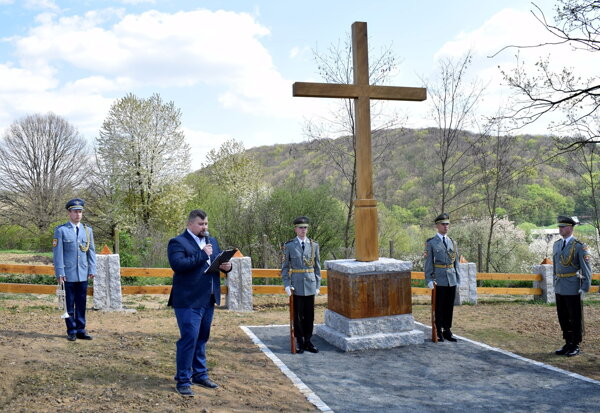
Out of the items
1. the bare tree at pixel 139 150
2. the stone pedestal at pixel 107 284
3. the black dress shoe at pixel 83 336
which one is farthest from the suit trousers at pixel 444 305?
the bare tree at pixel 139 150

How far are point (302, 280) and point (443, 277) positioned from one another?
2188mm

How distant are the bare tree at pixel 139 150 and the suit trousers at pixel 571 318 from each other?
23.1m

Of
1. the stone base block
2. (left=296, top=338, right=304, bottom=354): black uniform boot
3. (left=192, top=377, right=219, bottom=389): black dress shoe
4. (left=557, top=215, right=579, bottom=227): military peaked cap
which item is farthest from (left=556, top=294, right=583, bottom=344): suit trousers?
(left=192, top=377, right=219, bottom=389): black dress shoe

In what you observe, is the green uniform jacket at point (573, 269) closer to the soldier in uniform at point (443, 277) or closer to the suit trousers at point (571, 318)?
the suit trousers at point (571, 318)

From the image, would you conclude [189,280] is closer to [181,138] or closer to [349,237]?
[349,237]

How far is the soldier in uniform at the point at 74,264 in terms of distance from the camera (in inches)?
231

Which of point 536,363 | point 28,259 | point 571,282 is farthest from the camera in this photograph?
point 28,259

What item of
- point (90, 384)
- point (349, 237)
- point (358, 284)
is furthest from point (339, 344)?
point (349, 237)

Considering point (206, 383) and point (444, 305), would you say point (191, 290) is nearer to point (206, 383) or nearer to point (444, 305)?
point (206, 383)

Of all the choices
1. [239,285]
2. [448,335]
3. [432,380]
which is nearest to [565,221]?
[448,335]

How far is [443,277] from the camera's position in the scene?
7211 mm

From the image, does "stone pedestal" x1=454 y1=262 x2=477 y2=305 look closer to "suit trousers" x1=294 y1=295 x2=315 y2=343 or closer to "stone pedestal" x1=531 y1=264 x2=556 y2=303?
"stone pedestal" x1=531 y1=264 x2=556 y2=303

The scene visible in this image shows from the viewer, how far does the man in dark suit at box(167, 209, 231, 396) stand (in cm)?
440

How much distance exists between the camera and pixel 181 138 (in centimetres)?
2769
